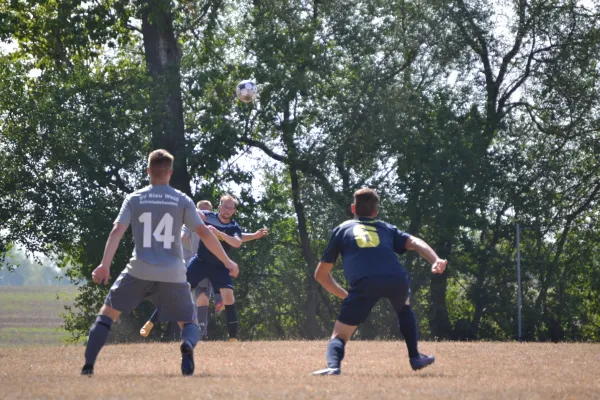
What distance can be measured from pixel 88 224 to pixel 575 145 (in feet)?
48.5

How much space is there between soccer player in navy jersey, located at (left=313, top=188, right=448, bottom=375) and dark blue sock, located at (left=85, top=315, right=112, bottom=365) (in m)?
1.80

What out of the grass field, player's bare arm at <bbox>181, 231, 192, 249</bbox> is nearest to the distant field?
player's bare arm at <bbox>181, 231, 192, 249</bbox>

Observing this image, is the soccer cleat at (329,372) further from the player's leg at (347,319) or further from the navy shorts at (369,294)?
the navy shorts at (369,294)

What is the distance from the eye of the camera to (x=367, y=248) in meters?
8.76

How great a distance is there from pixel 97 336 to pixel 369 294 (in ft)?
7.54

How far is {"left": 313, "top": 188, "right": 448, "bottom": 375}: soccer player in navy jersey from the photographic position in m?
8.69

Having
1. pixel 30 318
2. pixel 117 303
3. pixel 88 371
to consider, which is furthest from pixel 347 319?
pixel 30 318

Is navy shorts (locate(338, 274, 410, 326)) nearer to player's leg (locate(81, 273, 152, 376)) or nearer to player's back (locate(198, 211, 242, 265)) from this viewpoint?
player's leg (locate(81, 273, 152, 376))

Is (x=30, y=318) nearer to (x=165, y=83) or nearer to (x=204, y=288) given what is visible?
(x=165, y=83)

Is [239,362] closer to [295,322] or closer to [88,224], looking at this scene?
[88,224]

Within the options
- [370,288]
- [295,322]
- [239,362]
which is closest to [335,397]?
[370,288]

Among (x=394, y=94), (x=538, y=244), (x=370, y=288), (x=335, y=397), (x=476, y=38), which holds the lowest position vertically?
(x=335, y=397)

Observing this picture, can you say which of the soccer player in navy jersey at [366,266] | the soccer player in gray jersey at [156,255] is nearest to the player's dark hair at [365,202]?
the soccer player in navy jersey at [366,266]

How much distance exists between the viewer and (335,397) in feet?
22.8
